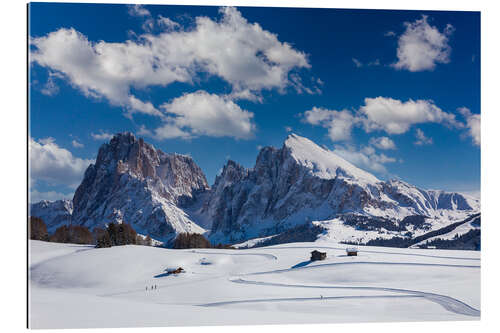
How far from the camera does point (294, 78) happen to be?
52.1 feet

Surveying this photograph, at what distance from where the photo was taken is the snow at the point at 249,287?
11898 mm

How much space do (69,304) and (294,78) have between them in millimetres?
10734

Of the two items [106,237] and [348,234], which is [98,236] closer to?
[106,237]

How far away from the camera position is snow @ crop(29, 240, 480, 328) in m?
11.9

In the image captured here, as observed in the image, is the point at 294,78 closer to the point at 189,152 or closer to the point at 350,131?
the point at 350,131

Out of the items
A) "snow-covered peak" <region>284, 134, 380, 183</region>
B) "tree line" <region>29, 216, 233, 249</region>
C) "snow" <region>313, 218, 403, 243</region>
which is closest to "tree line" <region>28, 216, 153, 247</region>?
"tree line" <region>29, 216, 233, 249</region>

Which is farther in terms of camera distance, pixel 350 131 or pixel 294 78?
pixel 350 131

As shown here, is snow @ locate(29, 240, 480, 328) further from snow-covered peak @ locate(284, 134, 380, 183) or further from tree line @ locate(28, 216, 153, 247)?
snow-covered peak @ locate(284, 134, 380, 183)

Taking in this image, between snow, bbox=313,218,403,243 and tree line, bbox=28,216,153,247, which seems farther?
snow, bbox=313,218,403,243
